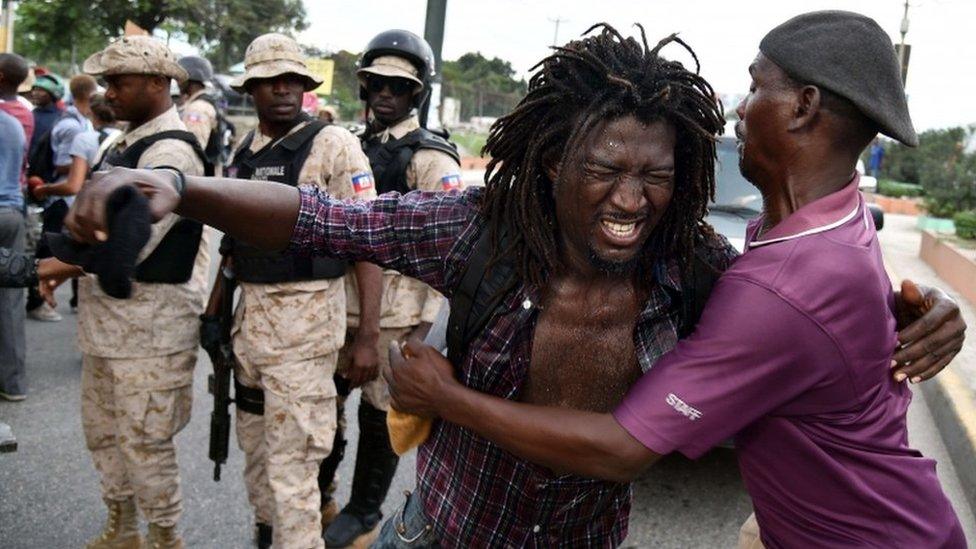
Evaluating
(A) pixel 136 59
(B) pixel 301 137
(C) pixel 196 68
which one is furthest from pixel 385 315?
(C) pixel 196 68

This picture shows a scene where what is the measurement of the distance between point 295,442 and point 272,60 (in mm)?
1443

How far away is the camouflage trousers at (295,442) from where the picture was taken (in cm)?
329

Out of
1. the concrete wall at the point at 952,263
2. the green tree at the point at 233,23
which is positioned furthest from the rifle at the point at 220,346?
the green tree at the point at 233,23

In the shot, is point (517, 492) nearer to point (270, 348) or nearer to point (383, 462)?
point (270, 348)

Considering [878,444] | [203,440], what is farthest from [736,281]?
[203,440]

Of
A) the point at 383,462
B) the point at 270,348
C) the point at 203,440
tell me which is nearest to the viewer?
the point at 270,348

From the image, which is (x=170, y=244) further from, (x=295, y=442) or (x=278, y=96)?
(x=295, y=442)

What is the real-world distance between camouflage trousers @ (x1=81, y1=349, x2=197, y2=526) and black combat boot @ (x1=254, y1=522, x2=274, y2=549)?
0.32m

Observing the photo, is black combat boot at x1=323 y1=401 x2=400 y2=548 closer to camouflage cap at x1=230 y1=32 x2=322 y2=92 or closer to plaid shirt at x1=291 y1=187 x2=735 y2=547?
camouflage cap at x1=230 y1=32 x2=322 y2=92

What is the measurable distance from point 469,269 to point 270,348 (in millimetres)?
1610

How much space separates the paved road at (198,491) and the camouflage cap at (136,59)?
1873mm

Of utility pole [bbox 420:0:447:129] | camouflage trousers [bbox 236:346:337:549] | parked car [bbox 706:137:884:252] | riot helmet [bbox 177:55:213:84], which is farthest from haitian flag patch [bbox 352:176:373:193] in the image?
riot helmet [bbox 177:55:213:84]

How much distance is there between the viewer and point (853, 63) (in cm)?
167

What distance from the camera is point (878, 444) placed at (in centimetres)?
169
